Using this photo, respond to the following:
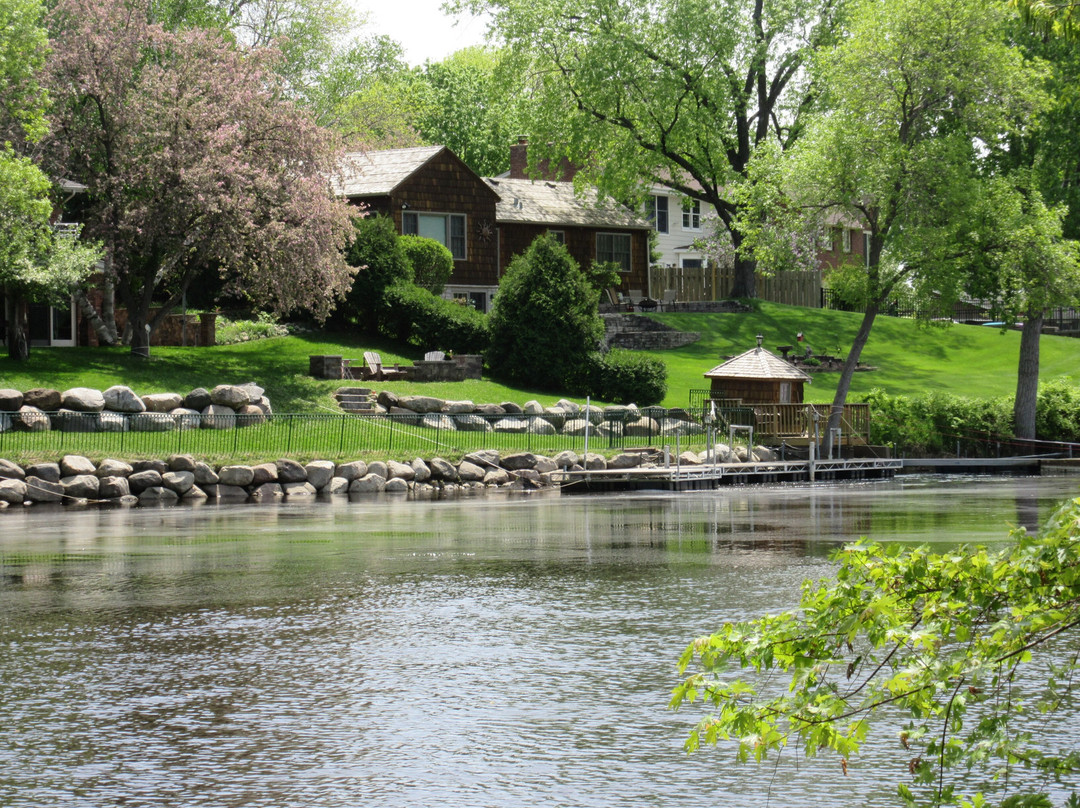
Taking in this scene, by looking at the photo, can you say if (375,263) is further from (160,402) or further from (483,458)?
(160,402)

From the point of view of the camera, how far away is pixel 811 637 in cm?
525

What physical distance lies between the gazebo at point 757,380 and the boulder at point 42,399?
758 inches

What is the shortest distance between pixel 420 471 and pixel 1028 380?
20827 mm

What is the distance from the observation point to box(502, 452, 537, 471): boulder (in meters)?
35.9

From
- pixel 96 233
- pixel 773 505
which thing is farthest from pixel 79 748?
pixel 96 233

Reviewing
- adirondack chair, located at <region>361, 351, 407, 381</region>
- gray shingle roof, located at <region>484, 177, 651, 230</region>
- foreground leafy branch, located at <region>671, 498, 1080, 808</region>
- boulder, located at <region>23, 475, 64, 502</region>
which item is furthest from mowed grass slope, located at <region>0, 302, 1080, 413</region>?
foreground leafy branch, located at <region>671, 498, 1080, 808</region>

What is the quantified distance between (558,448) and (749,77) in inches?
1025

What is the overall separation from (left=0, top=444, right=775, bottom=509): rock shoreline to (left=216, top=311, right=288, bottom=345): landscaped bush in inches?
557

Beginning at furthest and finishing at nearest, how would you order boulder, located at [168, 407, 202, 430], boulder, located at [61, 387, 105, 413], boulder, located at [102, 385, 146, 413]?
1. boulder, located at [168, 407, 202, 430]
2. boulder, located at [102, 385, 146, 413]
3. boulder, located at [61, 387, 105, 413]

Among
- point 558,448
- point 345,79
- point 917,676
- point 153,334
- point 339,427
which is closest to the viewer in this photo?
point 917,676

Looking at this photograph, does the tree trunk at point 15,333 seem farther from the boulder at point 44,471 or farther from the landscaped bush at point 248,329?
the landscaped bush at point 248,329

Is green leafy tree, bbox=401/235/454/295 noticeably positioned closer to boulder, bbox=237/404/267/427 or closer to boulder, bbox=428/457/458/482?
boulder, bbox=237/404/267/427

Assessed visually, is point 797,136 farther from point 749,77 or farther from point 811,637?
point 811,637

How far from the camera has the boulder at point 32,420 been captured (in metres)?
31.1
